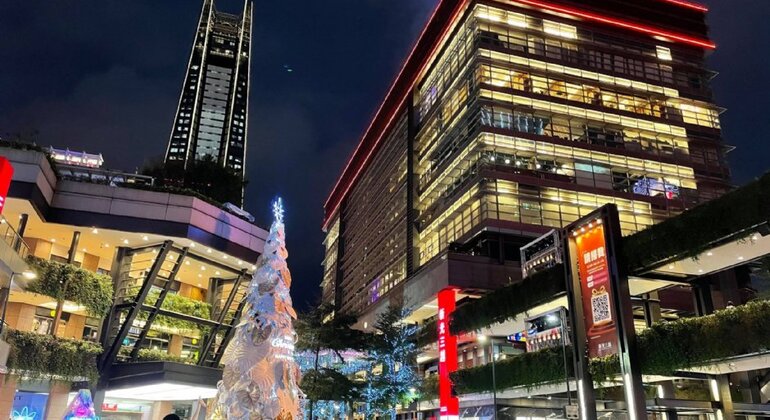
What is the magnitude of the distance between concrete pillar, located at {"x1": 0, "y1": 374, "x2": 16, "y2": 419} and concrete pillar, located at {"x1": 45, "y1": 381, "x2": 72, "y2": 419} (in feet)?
7.37

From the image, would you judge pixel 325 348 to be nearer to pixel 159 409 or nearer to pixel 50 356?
pixel 159 409

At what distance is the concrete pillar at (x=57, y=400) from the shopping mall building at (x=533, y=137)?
2411 centimetres

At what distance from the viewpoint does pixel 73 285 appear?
103ft

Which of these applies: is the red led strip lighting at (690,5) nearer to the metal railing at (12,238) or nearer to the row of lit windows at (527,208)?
the row of lit windows at (527,208)

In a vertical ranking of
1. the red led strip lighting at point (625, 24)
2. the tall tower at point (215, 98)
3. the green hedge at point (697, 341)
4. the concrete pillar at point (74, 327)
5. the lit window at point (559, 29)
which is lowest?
the green hedge at point (697, 341)

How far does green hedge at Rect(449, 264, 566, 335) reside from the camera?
25156mm

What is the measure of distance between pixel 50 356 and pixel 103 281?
5174 mm

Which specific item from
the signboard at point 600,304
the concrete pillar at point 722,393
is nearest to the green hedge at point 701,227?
the signboard at point 600,304

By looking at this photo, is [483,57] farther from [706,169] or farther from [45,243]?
[45,243]

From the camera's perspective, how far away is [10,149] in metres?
29.1

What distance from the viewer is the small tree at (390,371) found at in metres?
36.3

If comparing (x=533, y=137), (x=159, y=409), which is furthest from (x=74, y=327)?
(x=533, y=137)

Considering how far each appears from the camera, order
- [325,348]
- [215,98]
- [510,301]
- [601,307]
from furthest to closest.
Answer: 1. [215,98]
2. [325,348]
3. [510,301]
4. [601,307]

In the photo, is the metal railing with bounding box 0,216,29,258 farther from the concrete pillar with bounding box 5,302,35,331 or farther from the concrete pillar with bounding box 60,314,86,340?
the concrete pillar with bounding box 60,314,86,340
